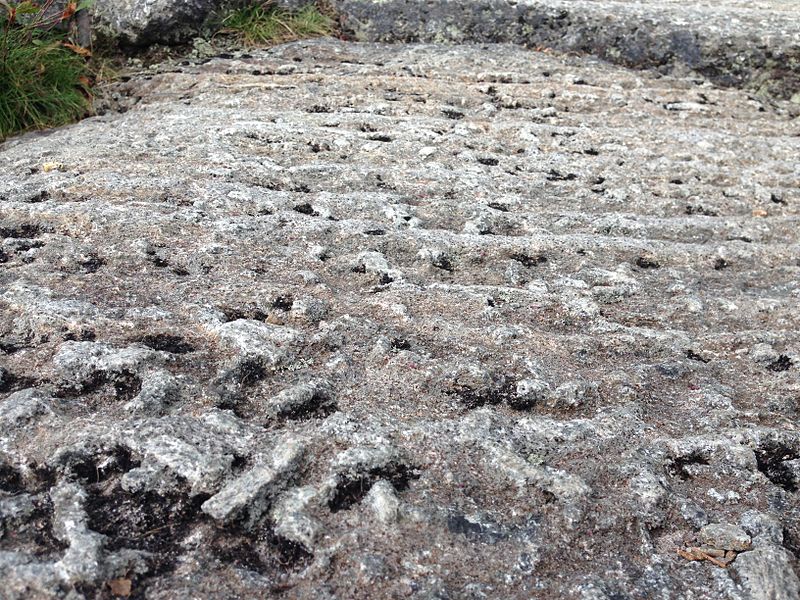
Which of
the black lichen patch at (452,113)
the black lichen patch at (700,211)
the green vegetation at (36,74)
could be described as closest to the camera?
the black lichen patch at (700,211)

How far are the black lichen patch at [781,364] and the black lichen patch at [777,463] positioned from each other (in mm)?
438

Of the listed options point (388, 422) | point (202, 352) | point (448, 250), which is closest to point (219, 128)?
point (448, 250)

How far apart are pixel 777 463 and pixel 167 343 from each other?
1678 mm

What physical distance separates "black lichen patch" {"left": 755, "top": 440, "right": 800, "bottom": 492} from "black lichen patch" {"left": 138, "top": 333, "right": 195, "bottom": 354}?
1.56m

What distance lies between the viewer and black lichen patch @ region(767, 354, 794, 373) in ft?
8.22

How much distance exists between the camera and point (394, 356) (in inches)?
91.7

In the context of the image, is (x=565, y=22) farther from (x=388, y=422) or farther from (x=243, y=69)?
(x=388, y=422)

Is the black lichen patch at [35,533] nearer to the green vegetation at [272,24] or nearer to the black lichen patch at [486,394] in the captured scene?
the black lichen patch at [486,394]

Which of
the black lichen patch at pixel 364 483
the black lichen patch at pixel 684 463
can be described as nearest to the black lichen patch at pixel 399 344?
the black lichen patch at pixel 364 483

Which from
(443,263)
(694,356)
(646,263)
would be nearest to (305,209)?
(443,263)

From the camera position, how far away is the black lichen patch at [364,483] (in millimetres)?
1830

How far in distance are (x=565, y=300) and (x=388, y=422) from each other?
3.23 feet

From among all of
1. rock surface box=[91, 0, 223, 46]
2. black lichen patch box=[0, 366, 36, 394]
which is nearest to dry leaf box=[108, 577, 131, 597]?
black lichen patch box=[0, 366, 36, 394]

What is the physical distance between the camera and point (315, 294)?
8.66ft
